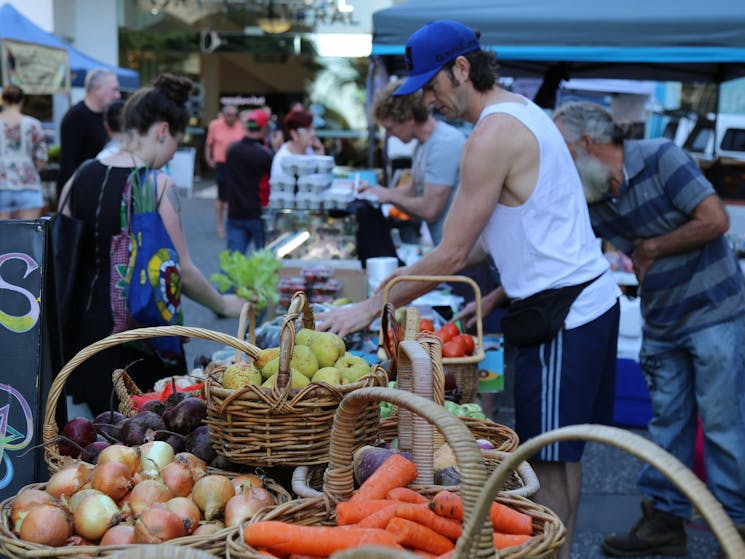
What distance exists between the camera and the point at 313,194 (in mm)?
5898

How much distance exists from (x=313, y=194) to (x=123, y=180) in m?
2.18

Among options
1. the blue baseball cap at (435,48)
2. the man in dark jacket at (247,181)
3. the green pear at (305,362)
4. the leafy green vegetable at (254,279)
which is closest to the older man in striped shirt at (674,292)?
the blue baseball cap at (435,48)

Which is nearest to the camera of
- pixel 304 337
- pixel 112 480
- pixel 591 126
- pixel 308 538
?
pixel 308 538

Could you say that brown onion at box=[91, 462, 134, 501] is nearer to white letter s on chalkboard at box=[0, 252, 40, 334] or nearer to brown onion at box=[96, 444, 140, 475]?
brown onion at box=[96, 444, 140, 475]

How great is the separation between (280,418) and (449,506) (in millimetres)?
476

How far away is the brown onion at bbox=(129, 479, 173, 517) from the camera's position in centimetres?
191

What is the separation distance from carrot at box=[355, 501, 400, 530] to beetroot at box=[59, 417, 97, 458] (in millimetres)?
905

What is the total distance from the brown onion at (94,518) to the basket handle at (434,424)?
1.48ft

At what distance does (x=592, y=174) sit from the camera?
4.00 meters

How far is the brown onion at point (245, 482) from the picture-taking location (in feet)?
6.63

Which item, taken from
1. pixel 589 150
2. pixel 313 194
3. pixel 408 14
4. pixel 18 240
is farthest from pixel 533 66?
pixel 18 240

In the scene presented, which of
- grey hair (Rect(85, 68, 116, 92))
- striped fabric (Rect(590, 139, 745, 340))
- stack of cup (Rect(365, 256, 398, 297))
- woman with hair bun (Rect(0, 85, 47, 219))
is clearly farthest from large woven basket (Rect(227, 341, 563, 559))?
woman with hair bun (Rect(0, 85, 47, 219))

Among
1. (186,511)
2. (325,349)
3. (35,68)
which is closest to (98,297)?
(325,349)

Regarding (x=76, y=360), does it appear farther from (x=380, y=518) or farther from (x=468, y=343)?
(x=468, y=343)
